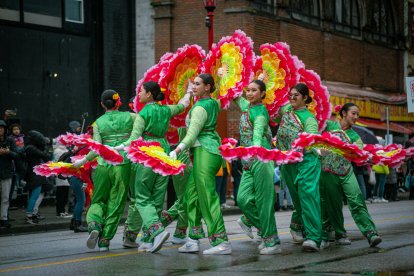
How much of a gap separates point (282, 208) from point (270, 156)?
13.6 m

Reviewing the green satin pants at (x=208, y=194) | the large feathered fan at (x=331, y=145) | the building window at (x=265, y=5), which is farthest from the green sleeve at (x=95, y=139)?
the building window at (x=265, y=5)

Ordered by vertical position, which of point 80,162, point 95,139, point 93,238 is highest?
point 95,139

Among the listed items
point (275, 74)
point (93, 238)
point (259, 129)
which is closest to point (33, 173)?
point (93, 238)

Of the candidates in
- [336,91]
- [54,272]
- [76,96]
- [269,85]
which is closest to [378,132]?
[336,91]

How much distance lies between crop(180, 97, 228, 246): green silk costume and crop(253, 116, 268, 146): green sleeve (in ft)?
1.76

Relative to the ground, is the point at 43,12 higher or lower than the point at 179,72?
higher

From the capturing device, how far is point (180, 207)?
43.1 ft

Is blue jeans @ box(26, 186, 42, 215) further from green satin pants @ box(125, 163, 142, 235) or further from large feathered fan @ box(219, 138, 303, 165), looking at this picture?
large feathered fan @ box(219, 138, 303, 165)

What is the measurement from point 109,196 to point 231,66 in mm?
2204

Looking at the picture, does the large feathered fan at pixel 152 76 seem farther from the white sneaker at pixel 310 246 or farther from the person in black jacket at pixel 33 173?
the person in black jacket at pixel 33 173

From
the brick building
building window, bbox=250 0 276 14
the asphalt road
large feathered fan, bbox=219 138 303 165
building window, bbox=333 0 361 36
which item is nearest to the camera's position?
the asphalt road

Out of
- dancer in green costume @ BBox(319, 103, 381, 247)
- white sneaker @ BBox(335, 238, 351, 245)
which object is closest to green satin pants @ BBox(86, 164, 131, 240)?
dancer in green costume @ BBox(319, 103, 381, 247)

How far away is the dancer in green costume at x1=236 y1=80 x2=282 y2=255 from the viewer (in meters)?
11.9

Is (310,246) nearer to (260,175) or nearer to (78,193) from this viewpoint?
(260,175)
